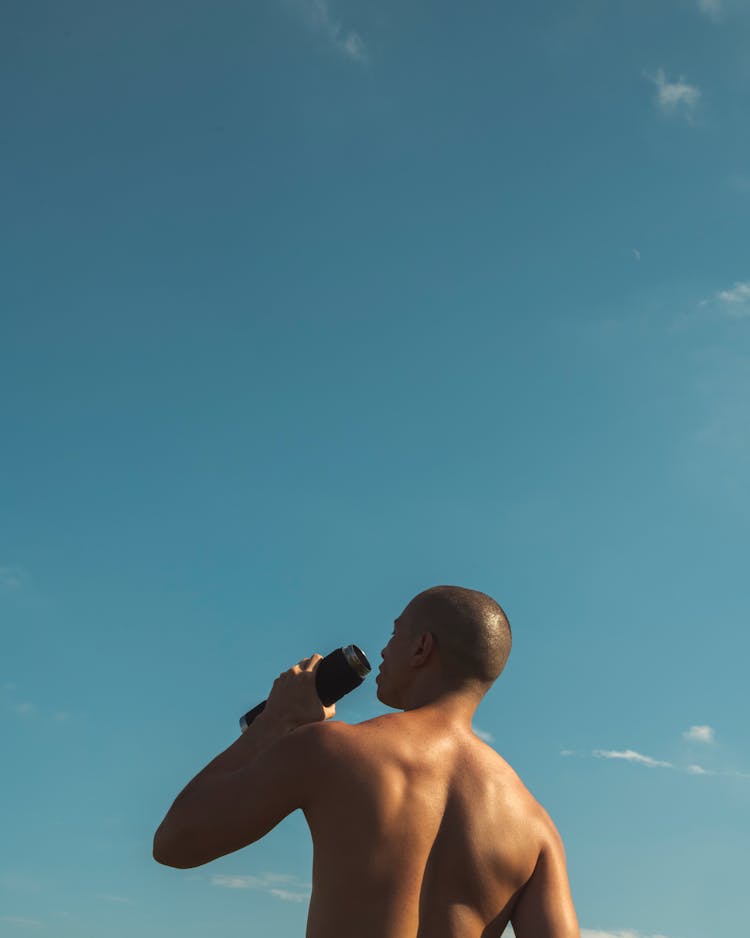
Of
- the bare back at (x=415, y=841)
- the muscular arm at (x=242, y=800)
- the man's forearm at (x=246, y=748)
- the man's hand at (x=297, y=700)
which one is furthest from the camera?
the man's hand at (x=297, y=700)

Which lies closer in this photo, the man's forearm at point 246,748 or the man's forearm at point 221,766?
the man's forearm at point 221,766

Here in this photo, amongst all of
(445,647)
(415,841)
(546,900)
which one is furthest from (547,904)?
(445,647)

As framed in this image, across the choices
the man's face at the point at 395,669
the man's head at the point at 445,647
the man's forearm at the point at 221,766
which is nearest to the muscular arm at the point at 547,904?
the man's head at the point at 445,647

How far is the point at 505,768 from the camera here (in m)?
6.20

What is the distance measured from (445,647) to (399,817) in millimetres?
1141

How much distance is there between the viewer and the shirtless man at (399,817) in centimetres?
542

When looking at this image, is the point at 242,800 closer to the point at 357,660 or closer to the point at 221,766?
the point at 221,766

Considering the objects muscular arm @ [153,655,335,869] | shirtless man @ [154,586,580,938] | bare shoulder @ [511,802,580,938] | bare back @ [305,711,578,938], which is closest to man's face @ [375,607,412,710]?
shirtless man @ [154,586,580,938]

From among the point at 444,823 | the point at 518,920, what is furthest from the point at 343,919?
the point at 518,920

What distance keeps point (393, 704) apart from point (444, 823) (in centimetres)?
101

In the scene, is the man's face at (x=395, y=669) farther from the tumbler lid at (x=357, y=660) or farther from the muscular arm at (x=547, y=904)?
the muscular arm at (x=547, y=904)

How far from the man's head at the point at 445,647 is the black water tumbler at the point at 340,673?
0.19m

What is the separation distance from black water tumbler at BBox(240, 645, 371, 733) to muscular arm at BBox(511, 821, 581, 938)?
146cm

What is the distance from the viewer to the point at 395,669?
6.45 m
